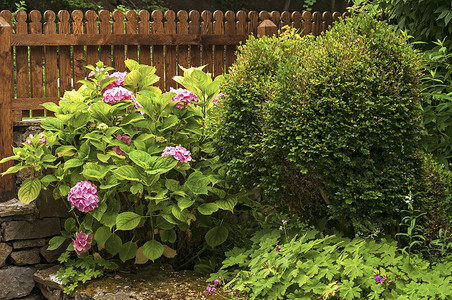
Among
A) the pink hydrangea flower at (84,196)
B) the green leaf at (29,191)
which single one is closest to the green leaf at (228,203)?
the pink hydrangea flower at (84,196)

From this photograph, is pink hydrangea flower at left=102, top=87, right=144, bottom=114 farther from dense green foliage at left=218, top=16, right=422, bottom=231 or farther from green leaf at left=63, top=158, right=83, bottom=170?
dense green foliage at left=218, top=16, right=422, bottom=231

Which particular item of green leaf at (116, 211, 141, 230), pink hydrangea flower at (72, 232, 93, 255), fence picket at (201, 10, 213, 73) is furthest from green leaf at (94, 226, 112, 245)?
fence picket at (201, 10, 213, 73)

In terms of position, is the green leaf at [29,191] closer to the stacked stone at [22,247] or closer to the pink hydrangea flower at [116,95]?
the stacked stone at [22,247]

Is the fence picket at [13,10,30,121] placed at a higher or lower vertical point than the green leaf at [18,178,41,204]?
higher

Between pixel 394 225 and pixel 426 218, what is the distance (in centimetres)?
22

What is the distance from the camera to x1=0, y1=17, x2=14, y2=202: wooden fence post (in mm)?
4961

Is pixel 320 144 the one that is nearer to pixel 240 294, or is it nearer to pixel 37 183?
pixel 240 294

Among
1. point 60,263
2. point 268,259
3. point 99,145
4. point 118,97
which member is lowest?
point 60,263

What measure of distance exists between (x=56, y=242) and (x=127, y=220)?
86cm

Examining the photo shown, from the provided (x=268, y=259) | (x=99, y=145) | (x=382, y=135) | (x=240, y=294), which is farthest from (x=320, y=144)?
(x=99, y=145)

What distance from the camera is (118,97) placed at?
4363 millimetres

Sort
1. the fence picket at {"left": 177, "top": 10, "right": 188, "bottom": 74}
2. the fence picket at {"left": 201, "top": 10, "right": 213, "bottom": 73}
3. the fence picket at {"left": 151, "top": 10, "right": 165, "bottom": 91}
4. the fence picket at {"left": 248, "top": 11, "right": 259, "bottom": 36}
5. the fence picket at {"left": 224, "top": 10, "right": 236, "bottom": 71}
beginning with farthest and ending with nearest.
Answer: the fence picket at {"left": 248, "top": 11, "right": 259, "bottom": 36} → the fence picket at {"left": 224, "top": 10, "right": 236, "bottom": 71} → the fence picket at {"left": 201, "top": 10, "right": 213, "bottom": 73} → the fence picket at {"left": 177, "top": 10, "right": 188, "bottom": 74} → the fence picket at {"left": 151, "top": 10, "right": 165, "bottom": 91}

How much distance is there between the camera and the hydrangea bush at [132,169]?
4.05m

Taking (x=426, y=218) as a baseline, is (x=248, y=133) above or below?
above
